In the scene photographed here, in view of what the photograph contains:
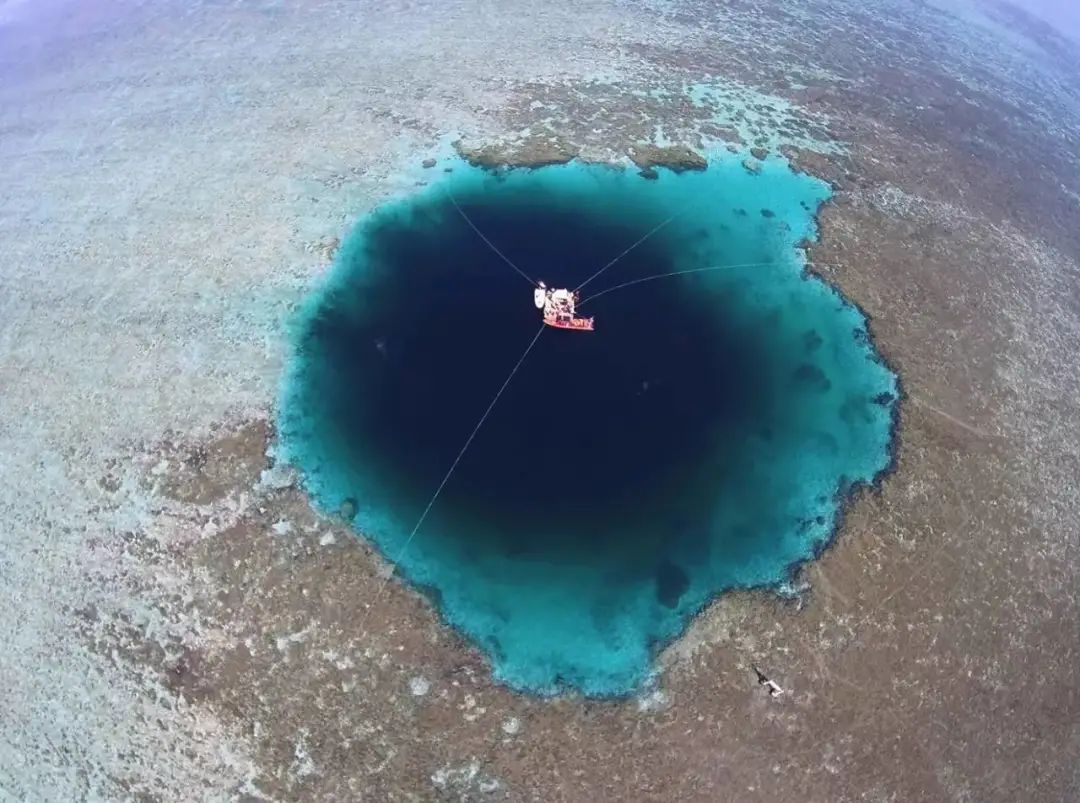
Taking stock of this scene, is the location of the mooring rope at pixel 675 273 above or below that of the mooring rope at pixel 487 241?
above

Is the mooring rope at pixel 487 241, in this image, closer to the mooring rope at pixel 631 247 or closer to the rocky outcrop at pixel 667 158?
the mooring rope at pixel 631 247

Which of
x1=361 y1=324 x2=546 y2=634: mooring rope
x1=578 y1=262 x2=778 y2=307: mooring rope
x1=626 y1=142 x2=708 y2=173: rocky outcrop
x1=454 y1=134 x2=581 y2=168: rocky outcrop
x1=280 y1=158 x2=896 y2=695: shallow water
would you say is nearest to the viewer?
x1=361 y1=324 x2=546 y2=634: mooring rope

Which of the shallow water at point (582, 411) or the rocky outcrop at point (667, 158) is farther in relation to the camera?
the rocky outcrop at point (667, 158)

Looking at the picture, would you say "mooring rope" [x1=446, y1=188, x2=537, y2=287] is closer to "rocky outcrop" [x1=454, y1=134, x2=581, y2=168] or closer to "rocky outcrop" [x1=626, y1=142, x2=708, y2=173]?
"rocky outcrop" [x1=454, y1=134, x2=581, y2=168]

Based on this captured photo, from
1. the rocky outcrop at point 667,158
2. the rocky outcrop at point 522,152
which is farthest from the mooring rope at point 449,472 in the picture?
the rocky outcrop at point 667,158

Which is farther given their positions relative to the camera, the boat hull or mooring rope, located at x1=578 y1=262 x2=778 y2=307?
mooring rope, located at x1=578 y1=262 x2=778 y2=307

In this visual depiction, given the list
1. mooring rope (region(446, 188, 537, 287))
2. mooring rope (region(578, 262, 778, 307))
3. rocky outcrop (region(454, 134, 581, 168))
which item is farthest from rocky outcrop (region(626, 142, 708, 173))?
mooring rope (region(446, 188, 537, 287))

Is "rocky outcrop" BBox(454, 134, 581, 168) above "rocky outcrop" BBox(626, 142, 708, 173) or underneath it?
underneath

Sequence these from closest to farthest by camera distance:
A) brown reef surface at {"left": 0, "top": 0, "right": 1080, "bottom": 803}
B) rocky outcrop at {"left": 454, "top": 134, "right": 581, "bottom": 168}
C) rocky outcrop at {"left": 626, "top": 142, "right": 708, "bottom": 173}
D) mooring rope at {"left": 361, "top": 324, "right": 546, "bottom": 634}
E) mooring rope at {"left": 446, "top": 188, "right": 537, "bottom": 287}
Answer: brown reef surface at {"left": 0, "top": 0, "right": 1080, "bottom": 803} < mooring rope at {"left": 361, "top": 324, "right": 546, "bottom": 634} < mooring rope at {"left": 446, "top": 188, "right": 537, "bottom": 287} < rocky outcrop at {"left": 454, "top": 134, "right": 581, "bottom": 168} < rocky outcrop at {"left": 626, "top": 142, "right": 708, "bottom": 173}

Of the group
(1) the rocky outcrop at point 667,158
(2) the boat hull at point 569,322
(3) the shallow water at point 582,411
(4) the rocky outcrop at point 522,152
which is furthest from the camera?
(1) the rocky outcrop at point 667,158

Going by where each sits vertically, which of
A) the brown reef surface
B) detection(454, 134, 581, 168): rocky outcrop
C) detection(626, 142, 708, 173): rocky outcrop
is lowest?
the brown reef surface

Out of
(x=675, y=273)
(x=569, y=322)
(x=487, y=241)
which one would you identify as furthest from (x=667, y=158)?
(x=569, y=322)
